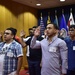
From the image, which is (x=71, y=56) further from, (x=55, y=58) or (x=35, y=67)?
(x=35, y=67)

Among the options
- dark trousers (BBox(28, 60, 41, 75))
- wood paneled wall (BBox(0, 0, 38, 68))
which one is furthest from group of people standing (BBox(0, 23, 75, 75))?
wood paneled wall (BBox(0, 0, 38, 68))

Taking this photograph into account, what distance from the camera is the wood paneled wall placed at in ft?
23.1

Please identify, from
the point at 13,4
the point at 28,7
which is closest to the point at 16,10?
the point at 13,4

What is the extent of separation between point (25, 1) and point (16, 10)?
22.2 inches

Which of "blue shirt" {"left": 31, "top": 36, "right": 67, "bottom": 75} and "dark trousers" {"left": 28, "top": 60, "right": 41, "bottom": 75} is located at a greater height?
"blue shirt" {"left": 31, "top": 36, "right": 67, "bottom": 75}

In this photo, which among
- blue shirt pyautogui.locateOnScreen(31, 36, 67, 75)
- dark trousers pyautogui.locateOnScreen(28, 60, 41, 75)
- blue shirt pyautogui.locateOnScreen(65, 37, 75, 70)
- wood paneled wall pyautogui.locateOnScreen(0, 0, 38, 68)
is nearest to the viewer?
blue shirt pyautogui.locateOnScreen(31, 36, 67, 75)

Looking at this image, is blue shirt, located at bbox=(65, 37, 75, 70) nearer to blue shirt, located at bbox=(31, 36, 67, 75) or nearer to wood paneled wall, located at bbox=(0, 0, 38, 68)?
blue shirt, located at bbox=(31, 36, 67, 75)

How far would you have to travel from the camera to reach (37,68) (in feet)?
12.6

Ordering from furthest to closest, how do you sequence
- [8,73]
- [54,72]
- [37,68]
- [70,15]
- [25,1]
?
[70,15]
[25,1]
[37,68]
[8,73]
[54,72]

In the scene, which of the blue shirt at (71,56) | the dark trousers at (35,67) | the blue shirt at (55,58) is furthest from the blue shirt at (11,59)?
the dark trousers at (35,67)

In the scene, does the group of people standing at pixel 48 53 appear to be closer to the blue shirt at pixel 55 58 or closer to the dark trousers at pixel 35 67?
the blue shirt at pixel 55 58

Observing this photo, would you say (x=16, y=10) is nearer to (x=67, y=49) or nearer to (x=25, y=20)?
(x=25, y=20)

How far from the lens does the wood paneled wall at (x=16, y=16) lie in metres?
7.04

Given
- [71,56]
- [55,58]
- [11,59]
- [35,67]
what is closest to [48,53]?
[55,58]
